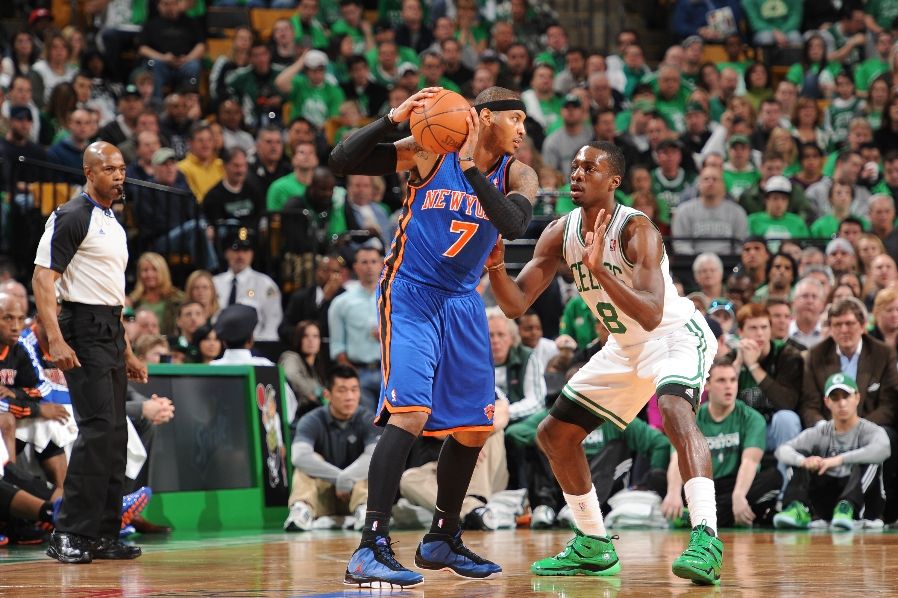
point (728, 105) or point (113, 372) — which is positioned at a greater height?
point (728, 105)

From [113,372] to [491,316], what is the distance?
14.1ft

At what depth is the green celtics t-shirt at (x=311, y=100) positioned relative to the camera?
53.8ft

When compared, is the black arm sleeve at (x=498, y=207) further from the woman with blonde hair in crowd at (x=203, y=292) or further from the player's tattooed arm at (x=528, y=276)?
the woman with blonde hair in crowd at (x=203, y=292)

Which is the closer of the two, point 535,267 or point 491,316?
point 535,267

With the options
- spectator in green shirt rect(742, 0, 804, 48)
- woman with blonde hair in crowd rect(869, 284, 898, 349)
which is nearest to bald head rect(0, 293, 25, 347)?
woman with blonde hair in crowd rect(869, 284, 898, 349)

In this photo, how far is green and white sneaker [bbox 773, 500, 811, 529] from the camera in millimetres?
10414

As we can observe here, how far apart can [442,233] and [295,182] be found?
317 inches

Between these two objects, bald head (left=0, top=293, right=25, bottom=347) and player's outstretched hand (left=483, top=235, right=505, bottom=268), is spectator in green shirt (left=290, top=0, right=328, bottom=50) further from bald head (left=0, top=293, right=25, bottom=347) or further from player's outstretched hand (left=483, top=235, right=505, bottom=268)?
player's outstretched hand (left=483, top=235, right=505, bottom=268)

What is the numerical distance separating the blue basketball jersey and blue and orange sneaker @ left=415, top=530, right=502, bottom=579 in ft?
4.05

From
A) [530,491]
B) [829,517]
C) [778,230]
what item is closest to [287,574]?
[530,491]

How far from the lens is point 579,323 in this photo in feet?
41.9

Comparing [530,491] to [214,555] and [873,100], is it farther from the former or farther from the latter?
[873,100]

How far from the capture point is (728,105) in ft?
56.3

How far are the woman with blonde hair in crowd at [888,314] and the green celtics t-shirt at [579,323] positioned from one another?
2.54 meters
